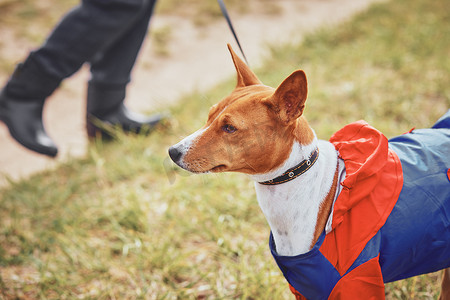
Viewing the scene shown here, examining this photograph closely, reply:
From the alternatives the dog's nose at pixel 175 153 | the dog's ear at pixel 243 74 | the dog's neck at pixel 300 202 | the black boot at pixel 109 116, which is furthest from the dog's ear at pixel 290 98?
the black boot at pixel 109 116

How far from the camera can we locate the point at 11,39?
571 centimetres

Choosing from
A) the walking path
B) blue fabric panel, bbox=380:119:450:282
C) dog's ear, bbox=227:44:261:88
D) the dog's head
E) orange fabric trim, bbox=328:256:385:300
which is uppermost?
dog's ear, bbox=227:44:261:88

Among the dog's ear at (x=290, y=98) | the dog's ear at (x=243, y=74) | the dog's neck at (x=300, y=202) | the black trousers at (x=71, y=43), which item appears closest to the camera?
the dog's ear at (x=290, y=98)

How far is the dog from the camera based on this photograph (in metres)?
1.45

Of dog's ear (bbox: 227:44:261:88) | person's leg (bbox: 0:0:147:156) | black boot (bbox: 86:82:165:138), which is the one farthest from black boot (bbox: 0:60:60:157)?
dog's ear (bbox: 227:44:261:88)

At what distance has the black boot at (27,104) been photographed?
2994 mm

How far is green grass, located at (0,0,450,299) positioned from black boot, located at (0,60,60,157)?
45 cm

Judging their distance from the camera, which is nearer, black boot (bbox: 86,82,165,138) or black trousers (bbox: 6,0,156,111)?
black trousers (bbox: 6,0,156,111)

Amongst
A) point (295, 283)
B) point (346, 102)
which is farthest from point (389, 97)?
point (295, 283)

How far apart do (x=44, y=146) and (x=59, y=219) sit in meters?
0.70

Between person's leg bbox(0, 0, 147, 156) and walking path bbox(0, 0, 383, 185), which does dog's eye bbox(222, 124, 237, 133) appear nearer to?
person's leg bbox(0, 0, 147, 156)

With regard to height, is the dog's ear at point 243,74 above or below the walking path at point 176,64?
above

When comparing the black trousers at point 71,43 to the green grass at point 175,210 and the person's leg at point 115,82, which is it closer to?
the person's leg at point 115,82

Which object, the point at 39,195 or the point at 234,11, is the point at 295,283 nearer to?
the point at 39,195
